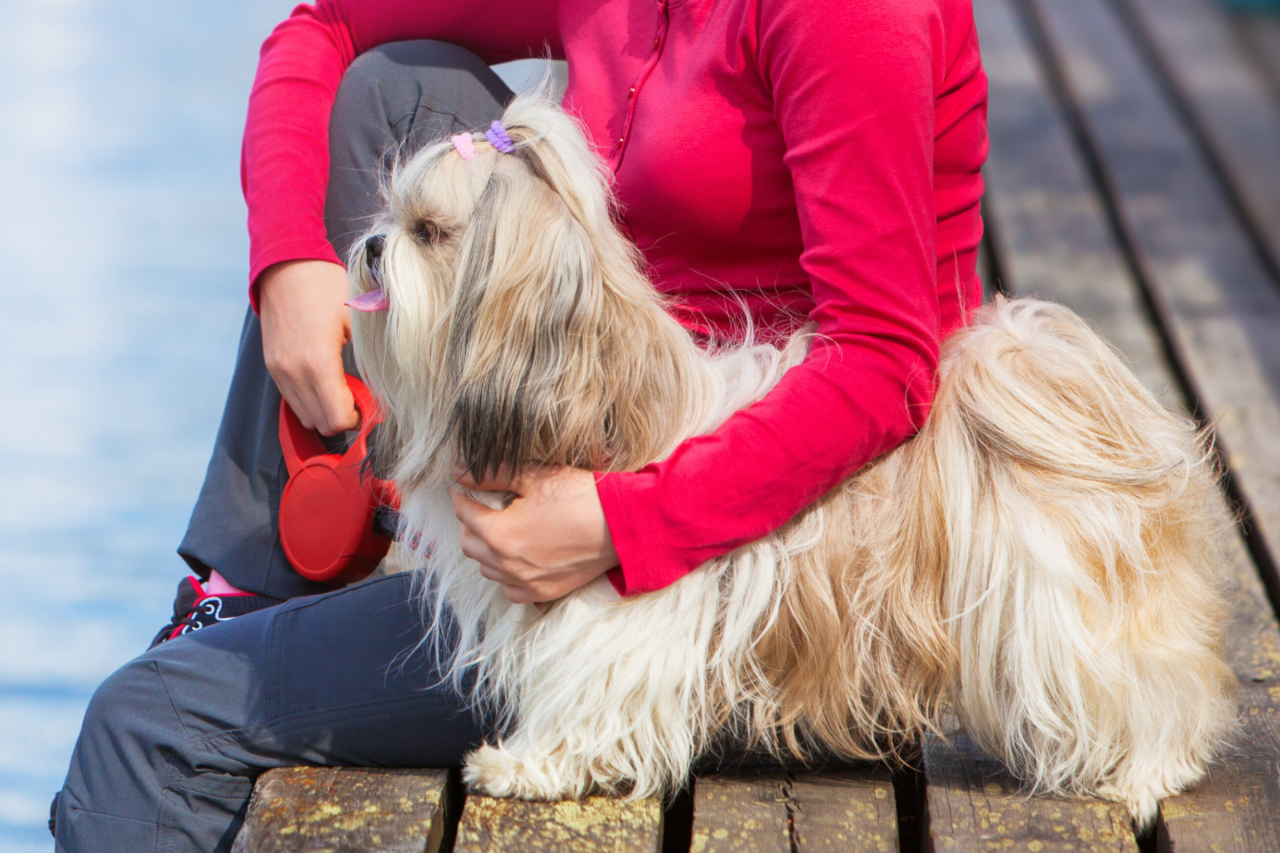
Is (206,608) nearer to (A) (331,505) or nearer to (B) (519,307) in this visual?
(A) (331,505)

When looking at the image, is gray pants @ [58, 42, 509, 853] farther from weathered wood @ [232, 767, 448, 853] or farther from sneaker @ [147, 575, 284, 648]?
sneaker @ [147, 575, 284, 648]

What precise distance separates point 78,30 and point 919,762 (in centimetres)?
776

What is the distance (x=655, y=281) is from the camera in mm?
1646

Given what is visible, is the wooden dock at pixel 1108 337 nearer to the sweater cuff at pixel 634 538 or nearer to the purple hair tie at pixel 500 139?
the sweater cuff at pixel 634 538

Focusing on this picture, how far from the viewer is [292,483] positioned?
183 centimetres

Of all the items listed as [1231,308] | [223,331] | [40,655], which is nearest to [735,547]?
[40,655]

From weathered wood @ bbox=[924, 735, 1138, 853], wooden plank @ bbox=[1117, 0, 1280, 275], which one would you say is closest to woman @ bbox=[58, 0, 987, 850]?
weathered wood @ bbox=[924, 735, 1138, 853]

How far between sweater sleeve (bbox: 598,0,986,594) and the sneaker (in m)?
0.77

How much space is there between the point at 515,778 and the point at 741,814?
0.27m

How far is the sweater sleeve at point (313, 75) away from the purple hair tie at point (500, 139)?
21.3 inches

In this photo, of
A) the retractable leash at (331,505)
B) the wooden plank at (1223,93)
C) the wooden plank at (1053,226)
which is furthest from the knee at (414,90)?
the wooden plank at (1223,93)

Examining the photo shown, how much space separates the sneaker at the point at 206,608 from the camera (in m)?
1.90

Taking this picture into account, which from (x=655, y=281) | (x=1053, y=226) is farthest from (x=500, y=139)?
(x=1053, y=226)

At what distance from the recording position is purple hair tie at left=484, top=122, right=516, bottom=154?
4.54 ft
